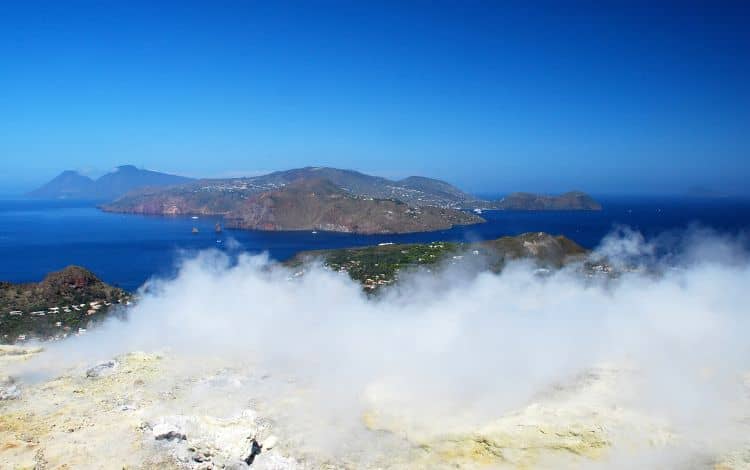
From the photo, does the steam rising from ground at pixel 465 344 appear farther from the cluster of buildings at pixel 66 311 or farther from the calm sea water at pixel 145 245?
the calm sea water at pixel 145 245

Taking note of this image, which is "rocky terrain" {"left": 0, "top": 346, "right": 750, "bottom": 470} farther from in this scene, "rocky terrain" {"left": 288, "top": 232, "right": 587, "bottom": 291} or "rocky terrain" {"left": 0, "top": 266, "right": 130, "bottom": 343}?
"rocky terrain" {"left": 288, "top": 232, "right": 587, "bottom": 291}

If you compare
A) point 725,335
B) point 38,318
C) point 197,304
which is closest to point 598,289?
point 725,335

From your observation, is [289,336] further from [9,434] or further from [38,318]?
[38,318]

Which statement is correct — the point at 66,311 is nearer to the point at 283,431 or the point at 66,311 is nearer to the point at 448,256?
the point at 283,431

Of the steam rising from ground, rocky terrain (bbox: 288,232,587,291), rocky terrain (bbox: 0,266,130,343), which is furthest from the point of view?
rocky terrain (bbox: 288,232,587,291)

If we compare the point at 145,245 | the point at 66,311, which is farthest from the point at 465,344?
the point at 145,245

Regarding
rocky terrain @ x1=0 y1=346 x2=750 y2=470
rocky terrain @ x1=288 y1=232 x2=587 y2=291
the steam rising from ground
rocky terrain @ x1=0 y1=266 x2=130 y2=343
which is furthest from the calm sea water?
rocky terrain @ x1=0 y1=346 x2=750 y2=470
